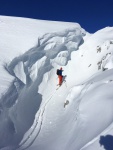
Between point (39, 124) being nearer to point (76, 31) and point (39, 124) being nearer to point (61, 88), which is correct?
point (61, 88)

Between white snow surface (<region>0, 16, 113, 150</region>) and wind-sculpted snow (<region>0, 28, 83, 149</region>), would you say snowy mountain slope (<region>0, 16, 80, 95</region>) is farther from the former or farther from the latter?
wind-sculpted snow (<region>0, 28, 83, 149</region>)

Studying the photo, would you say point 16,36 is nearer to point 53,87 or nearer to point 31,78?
point 31,78

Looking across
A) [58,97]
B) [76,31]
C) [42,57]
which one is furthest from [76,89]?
[76,31]

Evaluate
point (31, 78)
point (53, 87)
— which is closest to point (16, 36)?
point (31, 78)

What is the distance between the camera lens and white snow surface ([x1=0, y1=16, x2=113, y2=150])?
735 centimetres

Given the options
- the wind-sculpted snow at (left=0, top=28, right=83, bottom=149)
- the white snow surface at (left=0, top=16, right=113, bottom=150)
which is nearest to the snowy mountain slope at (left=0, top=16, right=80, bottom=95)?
the white snow surface at (left=0, top=16, right=113, bottom=150)

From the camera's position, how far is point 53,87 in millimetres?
12422

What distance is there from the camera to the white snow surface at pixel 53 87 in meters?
7.35

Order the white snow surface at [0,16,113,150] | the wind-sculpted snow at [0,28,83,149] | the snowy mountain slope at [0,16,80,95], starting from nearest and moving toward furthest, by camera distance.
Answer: the white snow surface at [0,16,113,150], the wind-sculpted snow at [0,28,83,149], the snowy mountain slope at [0,16,80,95]

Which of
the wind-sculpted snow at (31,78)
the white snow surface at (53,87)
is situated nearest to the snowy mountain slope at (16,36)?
the white snow surface at (53,87)

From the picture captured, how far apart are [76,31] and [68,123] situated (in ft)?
27.7

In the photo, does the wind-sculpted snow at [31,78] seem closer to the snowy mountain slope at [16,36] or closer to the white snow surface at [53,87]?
the white snow surface at [53,87]

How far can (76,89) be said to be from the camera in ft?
34.6

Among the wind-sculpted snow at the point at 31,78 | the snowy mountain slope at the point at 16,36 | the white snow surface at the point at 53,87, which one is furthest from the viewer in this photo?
the snowy mountain slope at the point at 16,36
